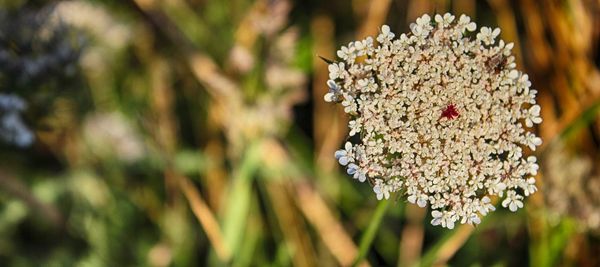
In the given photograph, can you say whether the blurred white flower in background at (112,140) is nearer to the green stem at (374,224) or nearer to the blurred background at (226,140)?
the blurred background at (226,140)

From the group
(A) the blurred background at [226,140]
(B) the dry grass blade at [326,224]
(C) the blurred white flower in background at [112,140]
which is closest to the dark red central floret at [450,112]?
(A) the blurred background at [226,140]

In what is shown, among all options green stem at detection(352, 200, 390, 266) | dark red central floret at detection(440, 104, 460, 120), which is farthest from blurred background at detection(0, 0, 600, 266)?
dark red central floret at detection(440, 104, 460, 120)

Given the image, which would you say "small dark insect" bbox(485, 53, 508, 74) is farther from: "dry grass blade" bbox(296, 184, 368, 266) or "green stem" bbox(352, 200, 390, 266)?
"dry grass blade" bbox(296, 184, 368, 266)

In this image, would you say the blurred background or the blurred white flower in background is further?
the blurred white flower in background

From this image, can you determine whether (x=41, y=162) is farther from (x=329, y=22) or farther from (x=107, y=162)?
(x=329, y=22)

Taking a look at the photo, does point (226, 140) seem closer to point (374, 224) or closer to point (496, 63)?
point (374, 224)

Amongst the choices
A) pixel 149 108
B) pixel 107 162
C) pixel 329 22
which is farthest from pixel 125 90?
pixel 329 22
